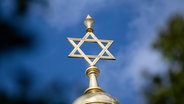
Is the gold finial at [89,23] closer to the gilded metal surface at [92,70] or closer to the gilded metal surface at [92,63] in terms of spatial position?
the gilded metal surface at [92,63]

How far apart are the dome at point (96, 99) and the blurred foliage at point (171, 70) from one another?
34.6ft

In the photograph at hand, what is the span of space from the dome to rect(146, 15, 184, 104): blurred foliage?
10.5 m

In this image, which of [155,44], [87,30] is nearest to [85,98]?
[87,30]

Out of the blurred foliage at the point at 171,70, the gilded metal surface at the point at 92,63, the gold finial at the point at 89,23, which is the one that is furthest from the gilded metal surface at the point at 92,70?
the blurred foliage at the point at 171,70

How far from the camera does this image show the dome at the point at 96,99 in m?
12.1

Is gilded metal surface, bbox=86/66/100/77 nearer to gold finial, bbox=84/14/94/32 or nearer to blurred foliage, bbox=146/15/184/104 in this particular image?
gold finial, bbox=84/14/94/32

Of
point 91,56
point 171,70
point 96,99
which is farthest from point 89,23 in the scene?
point 171,70

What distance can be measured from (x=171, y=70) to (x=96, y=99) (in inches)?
422

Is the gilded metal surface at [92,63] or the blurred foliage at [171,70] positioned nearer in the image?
the blurred foliage at [171,70]

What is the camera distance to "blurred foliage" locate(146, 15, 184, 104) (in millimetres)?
1589

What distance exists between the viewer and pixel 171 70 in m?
1.75

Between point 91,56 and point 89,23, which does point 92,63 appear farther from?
point 89,23

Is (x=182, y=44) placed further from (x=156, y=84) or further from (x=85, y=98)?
A: (x=85, y=98)

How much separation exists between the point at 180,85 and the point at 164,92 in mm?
175
